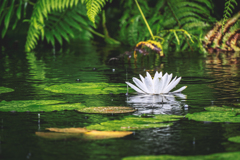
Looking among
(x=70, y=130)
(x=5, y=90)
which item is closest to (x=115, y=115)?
(x=70, y=130)

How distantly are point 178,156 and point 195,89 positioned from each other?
1.54m

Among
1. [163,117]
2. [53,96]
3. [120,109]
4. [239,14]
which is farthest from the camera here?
[239,14]

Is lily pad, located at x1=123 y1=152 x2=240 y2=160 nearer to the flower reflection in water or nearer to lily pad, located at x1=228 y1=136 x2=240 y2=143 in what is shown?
lily pad, located at x1=228 y1=136 x2=240 y2=143

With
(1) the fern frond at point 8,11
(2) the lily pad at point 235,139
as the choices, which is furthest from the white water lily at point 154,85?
(1) the fern frond at point 8,11

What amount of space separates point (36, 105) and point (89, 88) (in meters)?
0.68

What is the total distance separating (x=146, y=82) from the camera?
8.41 feet

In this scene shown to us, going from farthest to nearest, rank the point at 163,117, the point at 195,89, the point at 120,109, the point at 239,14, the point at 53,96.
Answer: the point at 239,14
the point at 195,89
the point at 53,96
the point at 120,109
the point at 163,117

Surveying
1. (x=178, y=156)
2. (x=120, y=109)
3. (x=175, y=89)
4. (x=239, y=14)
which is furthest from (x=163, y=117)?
(x=239, y=14)

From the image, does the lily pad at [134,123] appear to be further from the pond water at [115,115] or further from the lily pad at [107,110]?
the lily pad at [107,110]

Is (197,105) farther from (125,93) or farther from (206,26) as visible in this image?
(206,26)

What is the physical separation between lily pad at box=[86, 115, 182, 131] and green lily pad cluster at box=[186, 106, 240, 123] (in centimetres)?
9

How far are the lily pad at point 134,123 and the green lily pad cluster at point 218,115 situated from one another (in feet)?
0.30

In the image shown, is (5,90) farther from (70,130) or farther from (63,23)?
(63,23)

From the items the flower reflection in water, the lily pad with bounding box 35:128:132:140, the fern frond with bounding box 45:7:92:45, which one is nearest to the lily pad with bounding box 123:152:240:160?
the lily pad with bounding box 35:128:132:140
